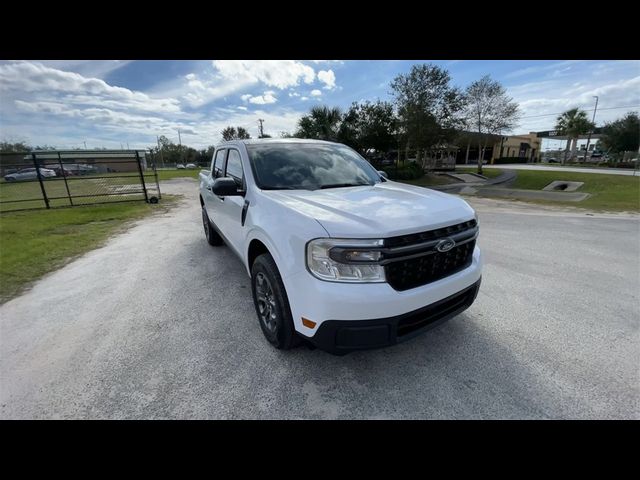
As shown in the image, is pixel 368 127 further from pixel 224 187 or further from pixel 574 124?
pixel 574 124

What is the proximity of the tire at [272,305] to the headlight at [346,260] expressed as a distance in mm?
465

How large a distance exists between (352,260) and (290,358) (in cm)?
117

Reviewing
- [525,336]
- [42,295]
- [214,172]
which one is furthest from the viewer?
[214,172]

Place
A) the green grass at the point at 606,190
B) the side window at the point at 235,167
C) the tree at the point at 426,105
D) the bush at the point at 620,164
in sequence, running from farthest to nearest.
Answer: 1. the bush at the point at 620,164
2. the tree at the point at 426,105
3. the green grass at the point at 606,190
4. the side window at the point at 235,167

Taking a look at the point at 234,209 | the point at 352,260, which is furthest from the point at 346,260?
the point at 234,209

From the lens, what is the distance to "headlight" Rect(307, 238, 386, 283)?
181 cm

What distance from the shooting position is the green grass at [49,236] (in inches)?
175

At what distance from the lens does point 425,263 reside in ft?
6.75

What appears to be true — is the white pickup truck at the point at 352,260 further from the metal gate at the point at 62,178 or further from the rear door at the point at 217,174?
the metal gate at the point at 62,178

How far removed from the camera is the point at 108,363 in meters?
2.42

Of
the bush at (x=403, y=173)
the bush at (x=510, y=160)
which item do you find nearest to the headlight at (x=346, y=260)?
the bush at (x=403, y=173)
